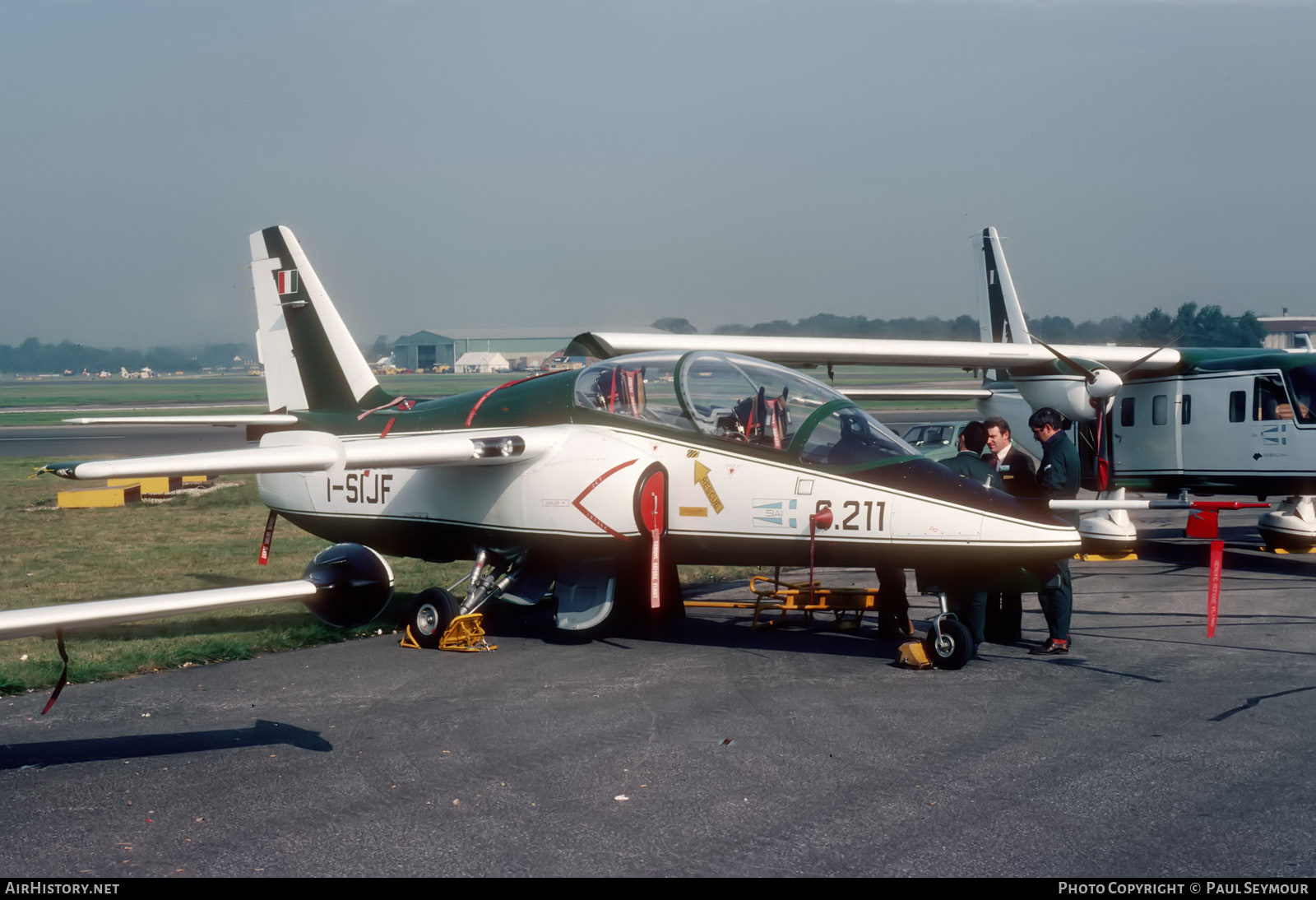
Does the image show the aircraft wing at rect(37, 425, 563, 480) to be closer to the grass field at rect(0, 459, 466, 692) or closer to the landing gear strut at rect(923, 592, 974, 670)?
the grass field at rect(0, 459, 466, 692)

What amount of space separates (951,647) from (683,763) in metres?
3.17

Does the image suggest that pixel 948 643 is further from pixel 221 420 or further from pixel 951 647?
pixel 221 420

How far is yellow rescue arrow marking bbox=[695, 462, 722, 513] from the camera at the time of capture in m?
9.28

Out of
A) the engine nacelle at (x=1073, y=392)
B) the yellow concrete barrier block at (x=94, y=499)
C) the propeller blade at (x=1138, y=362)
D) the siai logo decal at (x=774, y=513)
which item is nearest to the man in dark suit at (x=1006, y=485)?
the siai logo decal at (x=774, y=513)

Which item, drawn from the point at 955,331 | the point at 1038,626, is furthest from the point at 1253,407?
the point at 955,331

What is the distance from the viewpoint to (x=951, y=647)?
28.6 feet

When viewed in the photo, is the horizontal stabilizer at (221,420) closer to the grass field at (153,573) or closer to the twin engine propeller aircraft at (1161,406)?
the grass field at (153,573)

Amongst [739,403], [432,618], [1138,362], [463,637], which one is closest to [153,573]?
[432,618]

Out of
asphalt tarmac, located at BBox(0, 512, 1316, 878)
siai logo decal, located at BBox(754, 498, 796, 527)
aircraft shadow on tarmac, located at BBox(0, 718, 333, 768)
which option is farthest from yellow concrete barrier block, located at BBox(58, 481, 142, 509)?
siai logo decal, located at BBox(754, 498, 796, 527)

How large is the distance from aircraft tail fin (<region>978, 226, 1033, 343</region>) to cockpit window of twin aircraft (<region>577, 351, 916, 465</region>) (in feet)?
45.3

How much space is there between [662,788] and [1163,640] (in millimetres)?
5808

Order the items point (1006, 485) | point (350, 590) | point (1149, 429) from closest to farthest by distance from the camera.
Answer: point (350, 590) → point (1006, 485) → point (1149, 429)

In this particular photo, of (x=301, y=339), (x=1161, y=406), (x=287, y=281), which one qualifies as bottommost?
(x=1161, y=406)
